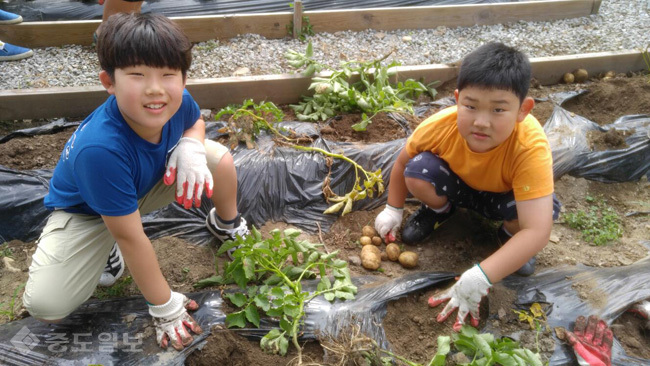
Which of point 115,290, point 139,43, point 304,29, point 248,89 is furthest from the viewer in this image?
point 304,29

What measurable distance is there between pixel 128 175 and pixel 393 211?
1328 mm

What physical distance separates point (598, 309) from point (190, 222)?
78.1 inches

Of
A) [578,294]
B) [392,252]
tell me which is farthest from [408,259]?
[578,294]

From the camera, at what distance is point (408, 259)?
2291mm

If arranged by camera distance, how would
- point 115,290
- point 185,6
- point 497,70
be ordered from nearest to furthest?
point 497,70, point 115,290, point 185,6

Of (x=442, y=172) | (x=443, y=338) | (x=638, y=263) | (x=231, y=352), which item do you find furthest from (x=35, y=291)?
(x=638, y=263)

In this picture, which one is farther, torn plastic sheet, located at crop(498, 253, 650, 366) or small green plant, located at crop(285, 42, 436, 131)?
small green plant, located at crop(285, 42, 436, 131)

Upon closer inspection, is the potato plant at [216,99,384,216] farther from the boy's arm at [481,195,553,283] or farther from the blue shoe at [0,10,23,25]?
the blue shoe at [0,10,23,25]

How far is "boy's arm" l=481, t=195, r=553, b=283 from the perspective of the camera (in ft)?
6.12

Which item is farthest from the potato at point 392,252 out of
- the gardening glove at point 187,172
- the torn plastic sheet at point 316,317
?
the gardening glove at point 187,172

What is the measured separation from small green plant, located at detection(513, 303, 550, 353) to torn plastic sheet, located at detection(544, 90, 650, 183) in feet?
3.80

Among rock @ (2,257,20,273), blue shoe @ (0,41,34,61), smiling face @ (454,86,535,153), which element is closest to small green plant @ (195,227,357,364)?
smiling face @ (454,86,535,153)

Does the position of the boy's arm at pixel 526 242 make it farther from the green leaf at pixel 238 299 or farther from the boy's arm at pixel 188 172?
the boy's arm at pixel 188 172

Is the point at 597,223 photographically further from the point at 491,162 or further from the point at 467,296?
the point at 467,296
